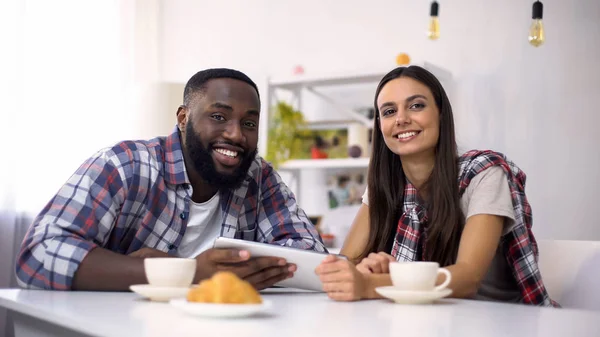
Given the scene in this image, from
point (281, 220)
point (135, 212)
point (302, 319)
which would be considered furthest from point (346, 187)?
point (302, 319)

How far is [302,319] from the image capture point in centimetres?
97

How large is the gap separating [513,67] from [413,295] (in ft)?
8.15

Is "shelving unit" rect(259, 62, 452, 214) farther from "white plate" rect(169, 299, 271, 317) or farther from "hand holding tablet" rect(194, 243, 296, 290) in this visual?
"white plate" rect(169, 299, 271, 317)

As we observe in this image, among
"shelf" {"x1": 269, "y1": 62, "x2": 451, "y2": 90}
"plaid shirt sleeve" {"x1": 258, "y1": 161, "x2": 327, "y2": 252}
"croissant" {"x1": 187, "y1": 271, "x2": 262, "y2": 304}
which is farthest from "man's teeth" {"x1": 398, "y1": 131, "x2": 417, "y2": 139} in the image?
"shelf" {"x1": 269, "y1": 62, "x2": 451, "y2": 90}

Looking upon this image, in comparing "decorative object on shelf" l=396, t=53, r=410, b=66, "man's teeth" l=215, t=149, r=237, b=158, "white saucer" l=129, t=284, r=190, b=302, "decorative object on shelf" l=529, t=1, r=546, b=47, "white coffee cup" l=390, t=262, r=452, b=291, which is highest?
"decorative object on shelf" l=529, t=1, r=546, b=47

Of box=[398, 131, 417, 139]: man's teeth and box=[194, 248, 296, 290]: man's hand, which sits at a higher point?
box=[398, 131, 417, 139]: man's teeth

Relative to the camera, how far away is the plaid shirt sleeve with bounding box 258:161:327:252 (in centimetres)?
187

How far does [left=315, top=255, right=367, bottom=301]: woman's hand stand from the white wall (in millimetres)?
2257

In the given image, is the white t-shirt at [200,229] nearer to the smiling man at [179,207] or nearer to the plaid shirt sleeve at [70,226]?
the smiling man at [179,207]

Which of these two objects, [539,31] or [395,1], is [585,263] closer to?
[539,31]

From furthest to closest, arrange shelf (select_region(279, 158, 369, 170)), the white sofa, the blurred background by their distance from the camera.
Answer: shelf (select_region(279, 158, 369, 170)) → the blurred background → the white sofa

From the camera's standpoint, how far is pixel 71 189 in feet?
5.25

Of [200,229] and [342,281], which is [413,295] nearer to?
[342,281]

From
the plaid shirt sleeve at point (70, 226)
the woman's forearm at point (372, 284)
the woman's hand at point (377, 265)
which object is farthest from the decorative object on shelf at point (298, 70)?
the woman's forearm at point (372, 284)
